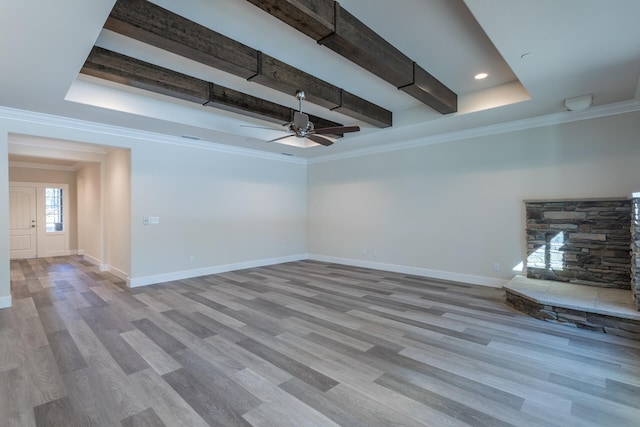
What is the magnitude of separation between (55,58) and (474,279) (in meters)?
6.43

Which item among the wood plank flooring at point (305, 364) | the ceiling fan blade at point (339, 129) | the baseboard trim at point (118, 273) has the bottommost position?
the wood plank flooring at point (305, 364)

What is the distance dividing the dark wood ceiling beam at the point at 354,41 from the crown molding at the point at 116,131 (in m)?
4.19

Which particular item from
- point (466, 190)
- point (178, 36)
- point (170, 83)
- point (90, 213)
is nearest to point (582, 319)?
point (466, 190)

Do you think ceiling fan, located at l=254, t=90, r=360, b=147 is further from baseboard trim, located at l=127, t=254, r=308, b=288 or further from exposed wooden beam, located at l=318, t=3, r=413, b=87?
baseboard trim, located at l=127, t=254, r=308, b=288

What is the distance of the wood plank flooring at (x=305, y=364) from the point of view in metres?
2.05

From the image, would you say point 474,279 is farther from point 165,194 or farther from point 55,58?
point 55,58

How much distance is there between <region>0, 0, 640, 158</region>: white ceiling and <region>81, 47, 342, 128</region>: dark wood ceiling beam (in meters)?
0.12

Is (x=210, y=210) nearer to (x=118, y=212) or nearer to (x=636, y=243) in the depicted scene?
(x=118, y=212)

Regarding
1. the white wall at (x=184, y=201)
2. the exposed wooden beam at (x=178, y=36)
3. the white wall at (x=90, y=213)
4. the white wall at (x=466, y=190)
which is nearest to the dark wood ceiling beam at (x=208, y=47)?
the exposed wooden beam at (x=178, y=36)

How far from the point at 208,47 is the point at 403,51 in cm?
203

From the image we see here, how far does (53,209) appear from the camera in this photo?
909 centimetres

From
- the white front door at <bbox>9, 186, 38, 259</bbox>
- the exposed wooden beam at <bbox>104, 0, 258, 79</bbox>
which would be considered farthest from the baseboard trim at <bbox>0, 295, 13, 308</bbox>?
the white front door at <bbox>9, 186, 38, 259</bbox>

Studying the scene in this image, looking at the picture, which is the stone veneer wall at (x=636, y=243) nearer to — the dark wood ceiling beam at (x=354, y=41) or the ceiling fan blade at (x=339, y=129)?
the dark wood ceiling beam at (x=354, y=41)

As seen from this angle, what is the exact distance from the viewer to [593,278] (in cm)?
432
